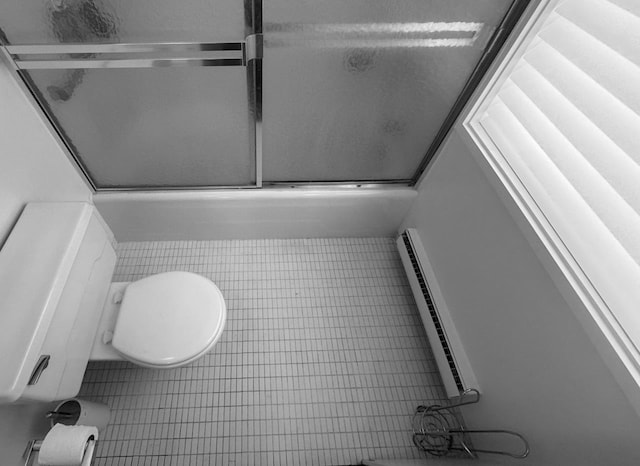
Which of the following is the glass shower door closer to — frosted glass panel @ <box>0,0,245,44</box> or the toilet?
frosted glass panel @ <box>0,0,245,44</box>

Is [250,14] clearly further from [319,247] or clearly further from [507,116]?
[319,247]

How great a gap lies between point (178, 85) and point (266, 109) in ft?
1.05

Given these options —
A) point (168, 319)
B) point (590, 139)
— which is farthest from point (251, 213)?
point (590, 139)

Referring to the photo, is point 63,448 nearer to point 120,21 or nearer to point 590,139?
point 120,21

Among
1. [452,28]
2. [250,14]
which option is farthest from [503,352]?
[250,14]

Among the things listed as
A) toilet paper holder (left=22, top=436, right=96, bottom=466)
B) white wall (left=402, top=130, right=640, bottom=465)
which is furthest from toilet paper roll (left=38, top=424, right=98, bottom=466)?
white wall (left=402, top=130, right=640, bottom=465)

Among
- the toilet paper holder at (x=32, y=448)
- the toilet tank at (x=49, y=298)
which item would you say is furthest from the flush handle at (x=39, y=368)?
the toilet paper holder at (x=32, y=448)

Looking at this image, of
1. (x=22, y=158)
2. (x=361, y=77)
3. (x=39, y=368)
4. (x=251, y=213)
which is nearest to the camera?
(x=39, y=368)

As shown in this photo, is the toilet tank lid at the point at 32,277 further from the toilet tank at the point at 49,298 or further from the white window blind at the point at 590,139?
the white window blind at the point at 590,139

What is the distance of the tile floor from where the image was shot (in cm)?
129

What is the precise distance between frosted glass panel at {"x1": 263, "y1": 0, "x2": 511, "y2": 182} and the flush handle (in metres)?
1.04

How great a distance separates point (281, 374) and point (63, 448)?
0.82 m

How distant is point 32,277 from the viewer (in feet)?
3.06

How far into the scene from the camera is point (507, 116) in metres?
1.15
